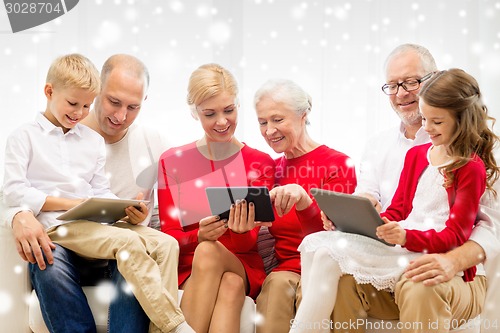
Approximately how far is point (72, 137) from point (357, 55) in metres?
1.49

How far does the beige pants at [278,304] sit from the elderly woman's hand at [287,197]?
227 millimetres

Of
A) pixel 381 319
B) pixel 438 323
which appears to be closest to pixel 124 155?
pixel 381 319

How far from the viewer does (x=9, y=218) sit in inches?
81.5

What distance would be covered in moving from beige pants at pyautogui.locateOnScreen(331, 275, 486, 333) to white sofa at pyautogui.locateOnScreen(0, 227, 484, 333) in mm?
318

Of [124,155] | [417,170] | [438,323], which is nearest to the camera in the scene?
[438,323]

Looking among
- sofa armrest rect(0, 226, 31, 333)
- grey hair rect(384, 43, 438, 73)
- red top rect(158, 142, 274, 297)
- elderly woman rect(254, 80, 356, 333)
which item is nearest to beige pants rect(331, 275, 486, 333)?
elderly woman rect(254, 80, 356, 333)

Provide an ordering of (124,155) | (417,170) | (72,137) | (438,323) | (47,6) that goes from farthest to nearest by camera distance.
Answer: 1. (47,6)
2. (124,155)
3. (72,137)
4. (417,170)
5. (438,323)

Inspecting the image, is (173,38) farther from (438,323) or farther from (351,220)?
(438,323)

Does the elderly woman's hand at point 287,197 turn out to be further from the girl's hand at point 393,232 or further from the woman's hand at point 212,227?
the girl's hand at point 393,232

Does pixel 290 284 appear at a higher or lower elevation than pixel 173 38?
lower

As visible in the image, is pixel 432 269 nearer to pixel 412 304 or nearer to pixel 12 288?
pixel 412 304

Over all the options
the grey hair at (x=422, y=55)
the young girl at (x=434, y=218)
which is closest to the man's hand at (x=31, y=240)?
the young girl at (x=434, y=218)

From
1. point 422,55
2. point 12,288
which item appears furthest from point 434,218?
point 12,288

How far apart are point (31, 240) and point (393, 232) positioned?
1117 mm
